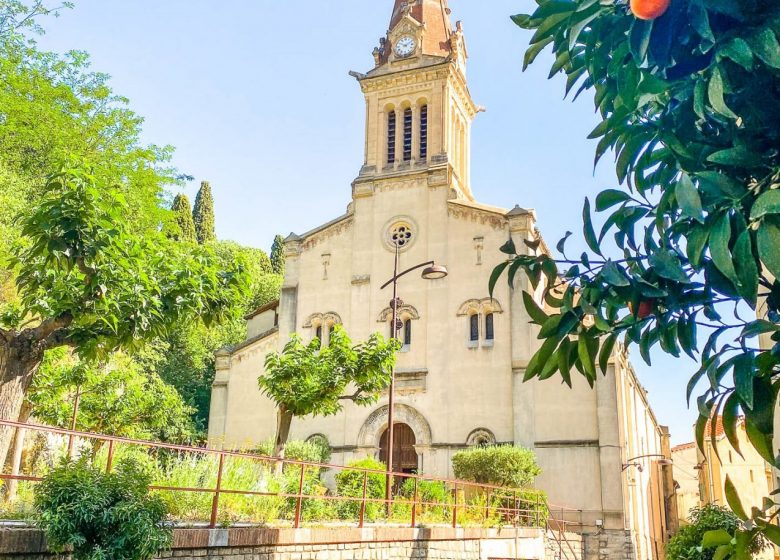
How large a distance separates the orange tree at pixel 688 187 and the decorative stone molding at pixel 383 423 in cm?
2354

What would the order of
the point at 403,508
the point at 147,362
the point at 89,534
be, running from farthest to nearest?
the point at 147,362 → the point at 403,508 → the point at 89,534

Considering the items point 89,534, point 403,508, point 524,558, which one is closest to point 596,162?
point 89,534

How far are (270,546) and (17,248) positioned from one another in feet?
17.4

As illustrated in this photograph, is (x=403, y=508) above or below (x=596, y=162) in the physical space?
below

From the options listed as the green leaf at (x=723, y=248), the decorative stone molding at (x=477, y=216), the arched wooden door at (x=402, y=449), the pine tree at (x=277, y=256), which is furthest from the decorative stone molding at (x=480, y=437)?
the pine tree at (x=277, y=256)

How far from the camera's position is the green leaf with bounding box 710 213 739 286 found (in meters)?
2.04

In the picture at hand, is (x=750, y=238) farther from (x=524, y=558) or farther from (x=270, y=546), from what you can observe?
(x=524, y=558)

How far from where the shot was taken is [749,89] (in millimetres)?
2393

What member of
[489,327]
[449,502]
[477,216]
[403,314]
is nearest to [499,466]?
[449,502]

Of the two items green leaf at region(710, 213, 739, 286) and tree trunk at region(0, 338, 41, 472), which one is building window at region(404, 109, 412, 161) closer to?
tree trunk at region(0, 338, 41, 472)

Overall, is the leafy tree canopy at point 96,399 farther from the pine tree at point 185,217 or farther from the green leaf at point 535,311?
the pine tree at point 185,217

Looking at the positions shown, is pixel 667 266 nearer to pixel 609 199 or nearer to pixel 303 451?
pixel 609 199

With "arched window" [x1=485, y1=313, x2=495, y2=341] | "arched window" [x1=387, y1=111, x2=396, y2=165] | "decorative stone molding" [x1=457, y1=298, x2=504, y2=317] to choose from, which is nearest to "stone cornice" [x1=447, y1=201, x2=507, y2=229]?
"decorative stone molding" [x1=457, y1=298, x2=504, y2=317]

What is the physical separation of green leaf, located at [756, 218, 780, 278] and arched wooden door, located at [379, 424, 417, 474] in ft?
80.7
